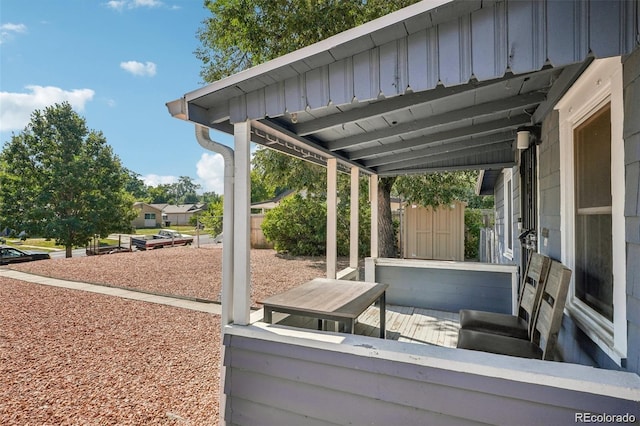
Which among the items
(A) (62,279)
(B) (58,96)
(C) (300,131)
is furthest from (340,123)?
(B) (58,96)

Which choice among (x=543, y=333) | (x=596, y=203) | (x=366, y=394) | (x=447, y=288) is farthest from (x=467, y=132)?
(x=366, y=394)

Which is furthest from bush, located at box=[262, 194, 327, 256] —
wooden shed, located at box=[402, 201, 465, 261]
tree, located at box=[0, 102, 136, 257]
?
tree, located at box=[0, 102, 136, 257]

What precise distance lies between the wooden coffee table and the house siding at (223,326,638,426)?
1.61 ft

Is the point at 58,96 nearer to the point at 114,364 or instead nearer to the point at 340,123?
the point at 114,364

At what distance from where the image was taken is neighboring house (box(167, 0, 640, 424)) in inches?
52.6

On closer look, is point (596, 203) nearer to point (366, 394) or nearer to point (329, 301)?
point (366, 394)

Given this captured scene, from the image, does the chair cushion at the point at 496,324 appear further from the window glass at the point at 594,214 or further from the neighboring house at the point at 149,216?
the neighboring house at the point at 149,216

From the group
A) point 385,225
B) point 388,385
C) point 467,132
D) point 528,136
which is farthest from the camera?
point 385,225

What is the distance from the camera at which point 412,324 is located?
165 inches

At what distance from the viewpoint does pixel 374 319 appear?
442 cm

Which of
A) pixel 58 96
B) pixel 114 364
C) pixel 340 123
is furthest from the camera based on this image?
pixel 58 96

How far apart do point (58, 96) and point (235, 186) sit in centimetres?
2105

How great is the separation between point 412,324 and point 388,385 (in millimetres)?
2690

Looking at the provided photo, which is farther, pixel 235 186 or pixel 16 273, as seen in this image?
pixel 16 273
